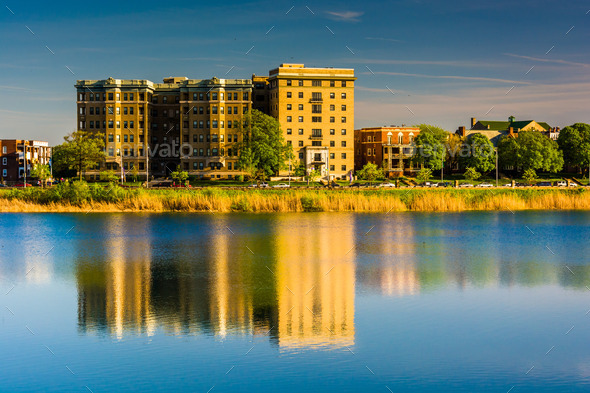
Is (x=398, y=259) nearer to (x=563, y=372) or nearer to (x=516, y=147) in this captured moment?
(x=563, y=372)

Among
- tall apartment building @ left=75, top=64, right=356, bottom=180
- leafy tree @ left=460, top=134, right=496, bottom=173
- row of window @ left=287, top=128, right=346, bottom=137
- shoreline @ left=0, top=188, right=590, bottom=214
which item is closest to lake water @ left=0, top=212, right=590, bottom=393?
shoreline @ left=0, top=188, right=590, bottom=214

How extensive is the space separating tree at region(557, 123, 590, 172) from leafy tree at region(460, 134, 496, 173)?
14.7m

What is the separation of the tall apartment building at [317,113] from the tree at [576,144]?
40973mm

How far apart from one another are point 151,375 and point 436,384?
6.08 metres

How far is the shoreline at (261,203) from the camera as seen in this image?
54781 millimetres

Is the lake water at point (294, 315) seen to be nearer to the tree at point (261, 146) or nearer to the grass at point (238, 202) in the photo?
the grass at point (238, 202)

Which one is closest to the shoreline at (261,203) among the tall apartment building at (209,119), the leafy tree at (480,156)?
the leafy tree at (480,156)

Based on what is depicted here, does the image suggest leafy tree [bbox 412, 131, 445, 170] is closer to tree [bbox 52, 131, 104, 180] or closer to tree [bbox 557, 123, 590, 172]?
tree [bbox 557, 123, 590, 172]

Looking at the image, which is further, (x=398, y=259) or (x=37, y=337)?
(x=398, y=259)

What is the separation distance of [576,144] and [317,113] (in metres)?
49.4

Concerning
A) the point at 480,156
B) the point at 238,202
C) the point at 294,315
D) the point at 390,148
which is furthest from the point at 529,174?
the point at 294,315

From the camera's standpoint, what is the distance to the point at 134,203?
5466cm

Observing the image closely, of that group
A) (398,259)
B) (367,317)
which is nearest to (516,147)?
(398,259)

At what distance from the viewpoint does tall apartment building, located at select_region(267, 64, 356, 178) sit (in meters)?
120
